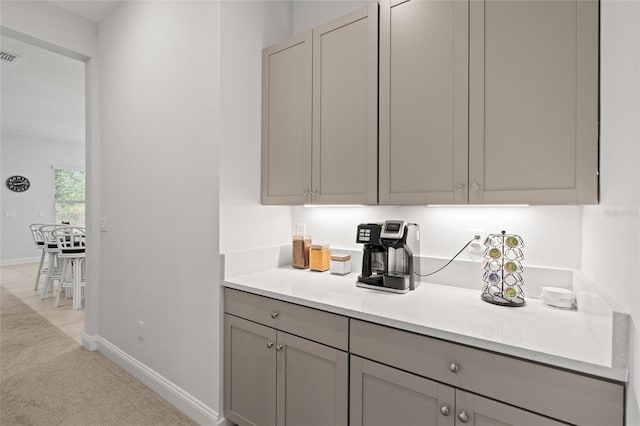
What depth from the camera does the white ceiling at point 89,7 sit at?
2457mm

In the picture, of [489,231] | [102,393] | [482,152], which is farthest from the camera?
[102,393]

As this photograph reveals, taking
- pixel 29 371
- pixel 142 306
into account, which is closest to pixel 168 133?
pixel 142 306

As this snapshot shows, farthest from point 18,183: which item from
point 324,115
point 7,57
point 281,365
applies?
point 281,365

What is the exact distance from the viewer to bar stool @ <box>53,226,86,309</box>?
13.0ft

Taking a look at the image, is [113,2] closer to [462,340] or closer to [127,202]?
[127,202]

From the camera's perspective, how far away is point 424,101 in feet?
4.77

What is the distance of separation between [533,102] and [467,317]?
87cm

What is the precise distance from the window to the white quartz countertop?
853 centimetres

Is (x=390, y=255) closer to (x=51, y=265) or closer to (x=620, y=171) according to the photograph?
(x=620, y=171)

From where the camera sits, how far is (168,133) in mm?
2061

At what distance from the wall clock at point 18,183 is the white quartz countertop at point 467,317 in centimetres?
821

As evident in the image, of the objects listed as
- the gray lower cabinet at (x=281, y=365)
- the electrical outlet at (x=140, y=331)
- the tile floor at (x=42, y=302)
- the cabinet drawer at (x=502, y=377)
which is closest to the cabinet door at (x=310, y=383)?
the gray lower cabinet at (x=281, y=365)

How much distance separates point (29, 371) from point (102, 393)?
2.65 ft

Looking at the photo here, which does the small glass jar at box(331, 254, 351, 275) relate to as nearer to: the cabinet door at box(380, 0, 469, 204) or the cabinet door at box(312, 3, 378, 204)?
the cabinet door at box(312, 3, 378, 204)
